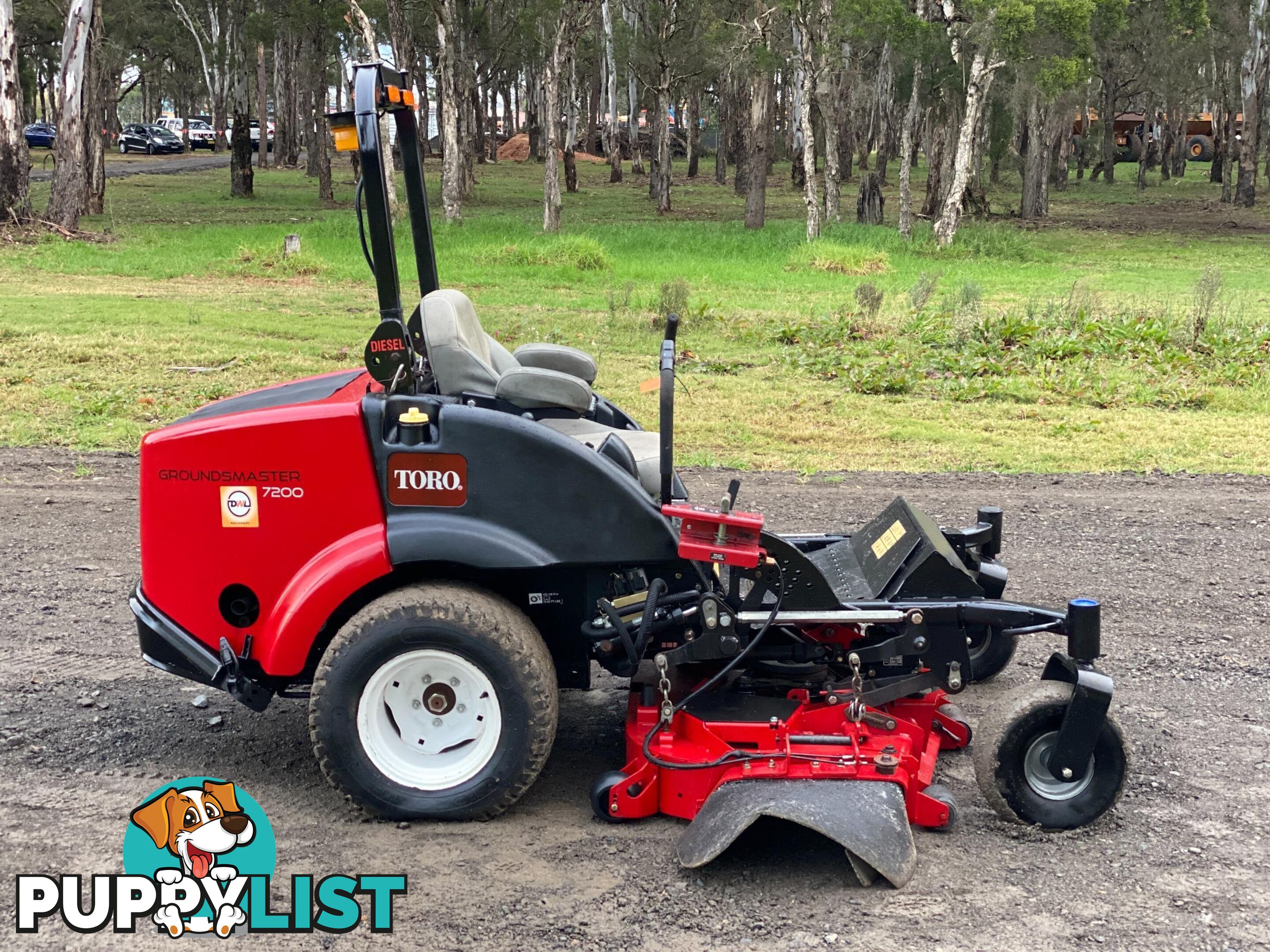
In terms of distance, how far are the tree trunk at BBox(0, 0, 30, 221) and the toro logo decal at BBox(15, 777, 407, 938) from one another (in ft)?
72.0

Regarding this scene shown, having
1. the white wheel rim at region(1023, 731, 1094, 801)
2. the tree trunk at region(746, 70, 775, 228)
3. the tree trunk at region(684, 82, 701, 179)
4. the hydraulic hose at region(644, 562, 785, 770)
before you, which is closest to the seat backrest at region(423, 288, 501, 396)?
the hydraulic hose at region(644, 562, 785, 770)

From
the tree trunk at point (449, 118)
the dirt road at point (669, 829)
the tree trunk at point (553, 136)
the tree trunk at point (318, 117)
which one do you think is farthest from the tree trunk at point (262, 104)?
the dirt road at point (669, 829)

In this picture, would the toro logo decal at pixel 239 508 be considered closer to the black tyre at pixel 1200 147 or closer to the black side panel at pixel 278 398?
the black side panel at pixel 278 398

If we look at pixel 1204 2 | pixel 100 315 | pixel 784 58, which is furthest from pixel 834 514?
pixel 1204 2

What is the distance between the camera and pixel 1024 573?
7.12 meters

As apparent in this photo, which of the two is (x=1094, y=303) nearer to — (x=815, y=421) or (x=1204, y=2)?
(x=815, y=421)

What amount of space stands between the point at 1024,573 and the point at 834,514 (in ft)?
4.55

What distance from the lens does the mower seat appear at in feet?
15.0

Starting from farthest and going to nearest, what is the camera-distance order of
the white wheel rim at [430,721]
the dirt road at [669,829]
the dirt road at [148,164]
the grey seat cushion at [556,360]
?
the dirt road at [148,164]
the grey seat cushion at [556,360]
the white wheel rim at [430,721]
the dirt road at [669,829]

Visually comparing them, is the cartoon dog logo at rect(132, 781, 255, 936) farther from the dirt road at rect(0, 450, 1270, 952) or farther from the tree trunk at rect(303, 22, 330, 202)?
the tree trunk at rect(303, 22, 330, 202)

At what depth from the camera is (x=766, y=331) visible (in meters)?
14.8

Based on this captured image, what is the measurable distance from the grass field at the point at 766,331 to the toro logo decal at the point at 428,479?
5.38 meters

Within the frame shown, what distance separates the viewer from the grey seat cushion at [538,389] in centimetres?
466

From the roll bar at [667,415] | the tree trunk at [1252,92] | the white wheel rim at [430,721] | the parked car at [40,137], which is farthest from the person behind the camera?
the parked car at [40,137]
